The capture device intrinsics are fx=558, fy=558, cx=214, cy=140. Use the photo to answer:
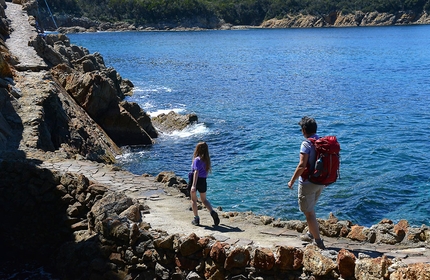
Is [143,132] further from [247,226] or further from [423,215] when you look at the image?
[247,226]

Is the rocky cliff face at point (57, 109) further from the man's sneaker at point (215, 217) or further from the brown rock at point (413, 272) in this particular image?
the brown rock at point (413, 272)

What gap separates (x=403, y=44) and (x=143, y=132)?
66725mm

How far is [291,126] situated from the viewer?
2909cm

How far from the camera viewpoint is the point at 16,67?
23109 mm

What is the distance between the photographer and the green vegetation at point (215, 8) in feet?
476

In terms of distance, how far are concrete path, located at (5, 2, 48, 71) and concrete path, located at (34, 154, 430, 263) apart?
10.8 m

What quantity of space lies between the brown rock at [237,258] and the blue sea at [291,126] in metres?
8.06

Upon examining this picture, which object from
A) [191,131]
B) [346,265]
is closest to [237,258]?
[346,265]

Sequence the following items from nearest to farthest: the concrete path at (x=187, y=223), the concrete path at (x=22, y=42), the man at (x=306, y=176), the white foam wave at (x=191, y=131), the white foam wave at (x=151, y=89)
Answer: the man at (x=306, y=176)
the concrete path at (x=187, y=223)
the concrete path at (x=22, y=42)
the white foam wave at (x=191, y=131)
the white foam wave at (x=151, y=89)

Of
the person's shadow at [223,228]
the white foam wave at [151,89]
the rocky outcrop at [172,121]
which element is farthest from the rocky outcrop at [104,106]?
the white foam wave at [151,89]

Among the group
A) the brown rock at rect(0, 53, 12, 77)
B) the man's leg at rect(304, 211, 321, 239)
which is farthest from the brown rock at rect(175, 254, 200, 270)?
the brown rock at rect(0, 53, 12, 77)

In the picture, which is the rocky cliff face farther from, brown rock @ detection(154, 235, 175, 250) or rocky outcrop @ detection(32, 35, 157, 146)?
brown rock @ detection(154, 235, 175, 250)

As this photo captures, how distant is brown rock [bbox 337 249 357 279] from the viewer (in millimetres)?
7352

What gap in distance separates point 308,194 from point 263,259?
129 centimetres
